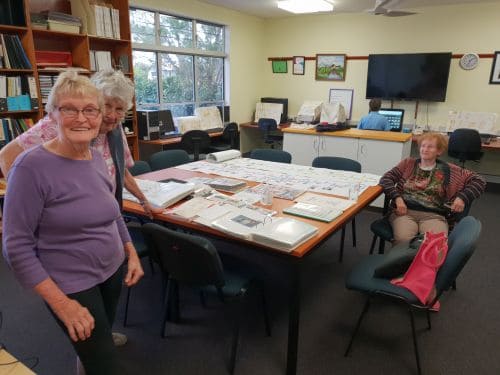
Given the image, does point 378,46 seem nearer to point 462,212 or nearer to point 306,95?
point 306,95

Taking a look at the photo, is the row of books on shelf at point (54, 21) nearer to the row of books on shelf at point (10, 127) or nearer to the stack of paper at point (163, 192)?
the row of books on shelf at point (10, 127)

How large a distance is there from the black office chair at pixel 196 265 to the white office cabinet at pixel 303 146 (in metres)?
3.01

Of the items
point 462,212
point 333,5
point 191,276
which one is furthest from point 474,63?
point 191,276

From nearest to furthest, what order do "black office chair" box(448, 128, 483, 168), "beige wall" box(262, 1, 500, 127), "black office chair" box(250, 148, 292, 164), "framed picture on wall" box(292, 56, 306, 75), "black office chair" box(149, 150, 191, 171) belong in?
"black office chair" box(149, 150, 191, 171) → "black office chair" box(250, 148, 292, 164) → "black office chair" box(448, 128, 483, 168) → "beige wall" box(262, 1, 500, 127) → "framed picture on wall" box(292, 56, 306, 75)

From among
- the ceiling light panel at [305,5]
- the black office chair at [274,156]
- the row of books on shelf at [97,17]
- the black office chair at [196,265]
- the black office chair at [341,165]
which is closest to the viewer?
the black office chair at [196,265]

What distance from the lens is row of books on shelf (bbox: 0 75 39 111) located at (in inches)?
126

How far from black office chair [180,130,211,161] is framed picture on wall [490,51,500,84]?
421 centimetres

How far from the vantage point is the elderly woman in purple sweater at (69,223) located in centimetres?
103

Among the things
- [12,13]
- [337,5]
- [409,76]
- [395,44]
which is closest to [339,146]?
[409,76]

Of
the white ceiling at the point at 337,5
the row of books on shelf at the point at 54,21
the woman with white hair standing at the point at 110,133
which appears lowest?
the woman with white hair standing at the point at 110,133

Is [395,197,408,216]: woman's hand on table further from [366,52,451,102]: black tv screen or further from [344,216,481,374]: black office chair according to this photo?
[366,52,451,102]: black tv screen

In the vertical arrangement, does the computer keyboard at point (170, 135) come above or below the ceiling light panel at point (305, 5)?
below

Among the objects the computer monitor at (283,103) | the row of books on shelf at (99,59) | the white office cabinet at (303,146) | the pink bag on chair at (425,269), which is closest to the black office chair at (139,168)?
the row of books on shelf at (99,59)

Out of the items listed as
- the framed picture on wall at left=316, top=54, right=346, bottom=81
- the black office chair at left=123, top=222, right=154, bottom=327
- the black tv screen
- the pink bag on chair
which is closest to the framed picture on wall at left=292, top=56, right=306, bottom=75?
the framed picture on wall at left=316, top=54, right=346, bottom=81
